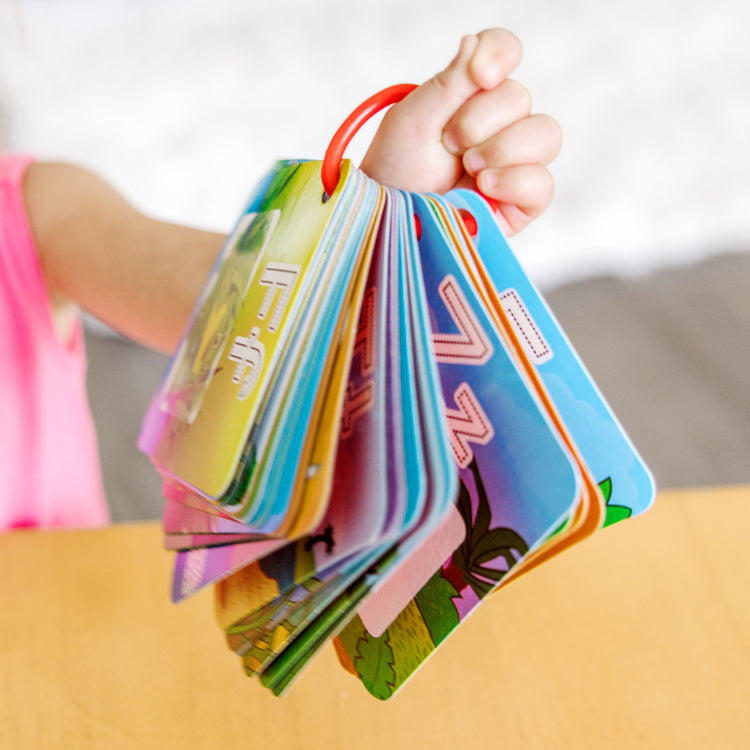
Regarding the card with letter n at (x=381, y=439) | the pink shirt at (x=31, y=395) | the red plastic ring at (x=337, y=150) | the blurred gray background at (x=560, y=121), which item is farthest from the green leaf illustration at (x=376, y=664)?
the blurred gray background at (x=560, y=121)

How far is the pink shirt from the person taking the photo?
0.68 metres

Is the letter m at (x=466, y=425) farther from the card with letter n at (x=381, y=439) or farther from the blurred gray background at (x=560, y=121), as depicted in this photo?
the blurred gray background at (x=560, y=121)

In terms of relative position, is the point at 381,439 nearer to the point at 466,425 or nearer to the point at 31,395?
the point at 466,425

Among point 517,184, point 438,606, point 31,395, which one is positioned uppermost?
point 517,184

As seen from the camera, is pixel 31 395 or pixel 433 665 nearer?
pixel 433 665

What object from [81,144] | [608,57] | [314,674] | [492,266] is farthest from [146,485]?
[608,57]

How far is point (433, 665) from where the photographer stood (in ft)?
1.18

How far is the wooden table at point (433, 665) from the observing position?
1.08ft

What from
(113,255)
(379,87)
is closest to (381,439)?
(113,255)

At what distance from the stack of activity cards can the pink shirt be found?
1.59 feet

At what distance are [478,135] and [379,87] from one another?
0.78 metres

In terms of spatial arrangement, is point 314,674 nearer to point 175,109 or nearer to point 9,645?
point 9,645

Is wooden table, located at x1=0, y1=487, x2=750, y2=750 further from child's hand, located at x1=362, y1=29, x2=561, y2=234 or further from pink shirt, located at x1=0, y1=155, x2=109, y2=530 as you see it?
pink shirt, located at x1=0, y1=155, x2=109, y2=530

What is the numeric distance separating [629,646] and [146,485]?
0.71 metres
